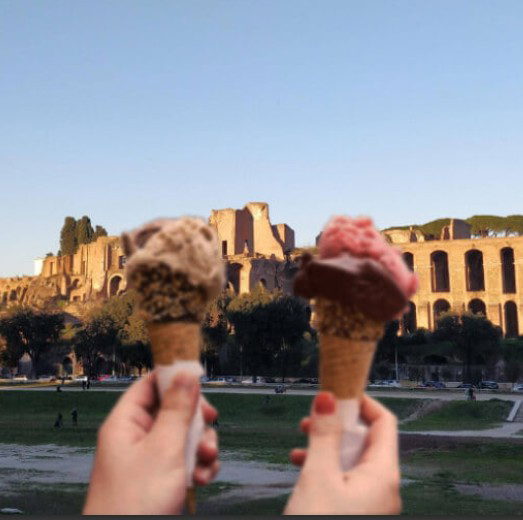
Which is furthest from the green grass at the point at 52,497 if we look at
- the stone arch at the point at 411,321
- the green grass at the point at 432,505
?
the stone arch at the point at 411,321

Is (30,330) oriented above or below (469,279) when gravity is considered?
below

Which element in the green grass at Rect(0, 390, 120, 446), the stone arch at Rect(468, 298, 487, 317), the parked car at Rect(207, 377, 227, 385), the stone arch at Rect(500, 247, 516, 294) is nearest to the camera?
the green grass at Rect(0, 390, 120, 446)

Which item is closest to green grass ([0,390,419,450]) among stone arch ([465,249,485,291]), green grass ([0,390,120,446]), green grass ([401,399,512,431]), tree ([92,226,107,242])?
green grass ([0,390,120,446])

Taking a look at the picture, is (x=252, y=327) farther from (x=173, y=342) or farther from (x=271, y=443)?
(x=173, y=342)

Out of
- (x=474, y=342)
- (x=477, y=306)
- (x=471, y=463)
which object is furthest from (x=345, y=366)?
(x=477, y=306)

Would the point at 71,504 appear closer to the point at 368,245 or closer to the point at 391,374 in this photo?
the point at 368,245

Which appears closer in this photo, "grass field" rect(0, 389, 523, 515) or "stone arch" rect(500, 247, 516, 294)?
"grass field" rect(0, 389, 523, 515)

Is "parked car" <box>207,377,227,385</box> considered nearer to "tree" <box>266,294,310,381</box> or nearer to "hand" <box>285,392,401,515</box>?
"tree" <box>266,294,310,381</box>
